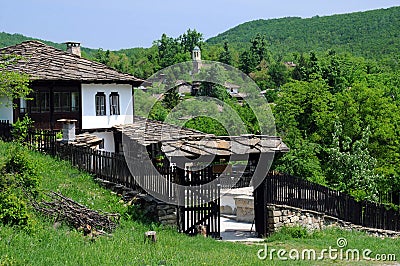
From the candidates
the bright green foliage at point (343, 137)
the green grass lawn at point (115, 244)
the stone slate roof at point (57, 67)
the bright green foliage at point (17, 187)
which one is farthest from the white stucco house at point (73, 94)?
the bright green foliage at point (17, 187)

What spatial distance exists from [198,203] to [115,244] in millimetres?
4138

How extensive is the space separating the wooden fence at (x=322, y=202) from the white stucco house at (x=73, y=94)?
10.1m

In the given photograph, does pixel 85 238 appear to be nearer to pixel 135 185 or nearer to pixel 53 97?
pixel 135 185

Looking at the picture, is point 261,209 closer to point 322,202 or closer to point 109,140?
point 322,202

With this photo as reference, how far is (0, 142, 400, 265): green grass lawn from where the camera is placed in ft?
30.5

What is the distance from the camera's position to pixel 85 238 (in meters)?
11.0

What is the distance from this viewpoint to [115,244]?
10.9 meters

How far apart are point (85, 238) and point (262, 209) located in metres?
6.45

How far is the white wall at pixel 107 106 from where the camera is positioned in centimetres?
2398

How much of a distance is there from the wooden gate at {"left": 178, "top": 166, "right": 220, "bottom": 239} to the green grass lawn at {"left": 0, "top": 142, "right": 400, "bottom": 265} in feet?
2.56

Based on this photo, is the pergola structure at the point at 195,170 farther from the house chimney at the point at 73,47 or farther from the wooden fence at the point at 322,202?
the house chimney at the point at 73,47

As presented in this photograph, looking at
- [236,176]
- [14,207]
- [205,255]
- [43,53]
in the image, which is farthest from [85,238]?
[43,53]

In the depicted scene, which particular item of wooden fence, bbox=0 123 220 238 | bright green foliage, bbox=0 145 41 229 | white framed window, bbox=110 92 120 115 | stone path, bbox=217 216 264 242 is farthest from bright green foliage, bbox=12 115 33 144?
stone path, bbox=217 216 264 242

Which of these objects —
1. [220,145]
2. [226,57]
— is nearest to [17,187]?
[220,145]
